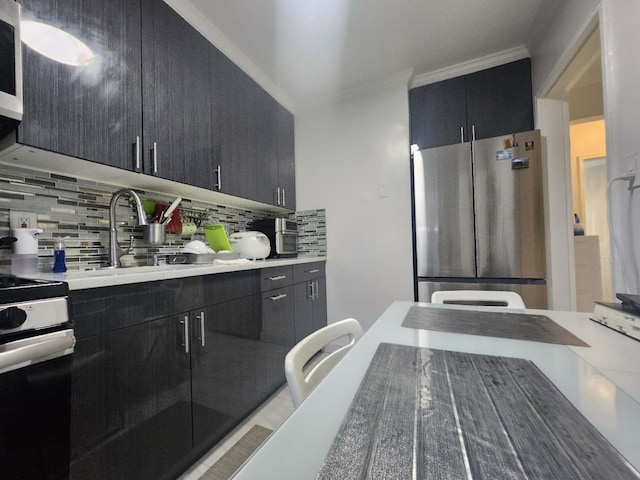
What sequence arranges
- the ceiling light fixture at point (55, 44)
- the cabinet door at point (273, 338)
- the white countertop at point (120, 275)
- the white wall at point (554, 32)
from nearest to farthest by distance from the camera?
the white countertop at point (120, 275)
the ceiling light fixture at point (55, 44)
the white wall at point (554, 32)
the cabinet door at point (273, 338)

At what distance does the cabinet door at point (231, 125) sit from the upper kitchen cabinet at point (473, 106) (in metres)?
1.39

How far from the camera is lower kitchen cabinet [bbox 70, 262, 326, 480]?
854mm

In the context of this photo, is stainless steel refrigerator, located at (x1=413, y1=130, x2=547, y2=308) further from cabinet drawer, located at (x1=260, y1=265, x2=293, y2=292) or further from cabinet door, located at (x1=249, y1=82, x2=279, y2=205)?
cabinet door, located at (x1=249, y1=82, x2=279, y2=205)

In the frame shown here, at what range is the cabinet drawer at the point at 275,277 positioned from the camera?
1688 mm

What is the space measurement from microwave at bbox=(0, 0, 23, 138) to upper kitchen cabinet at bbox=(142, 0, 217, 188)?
45cm

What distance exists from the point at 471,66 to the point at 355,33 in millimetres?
1025

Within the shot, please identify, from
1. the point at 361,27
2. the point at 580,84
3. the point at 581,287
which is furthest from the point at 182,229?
the point at 580,84

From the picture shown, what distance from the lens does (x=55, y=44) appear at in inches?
40.4

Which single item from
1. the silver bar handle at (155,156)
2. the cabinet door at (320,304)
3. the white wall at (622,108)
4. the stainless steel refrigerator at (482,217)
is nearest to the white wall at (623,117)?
the white wall at (622,108)

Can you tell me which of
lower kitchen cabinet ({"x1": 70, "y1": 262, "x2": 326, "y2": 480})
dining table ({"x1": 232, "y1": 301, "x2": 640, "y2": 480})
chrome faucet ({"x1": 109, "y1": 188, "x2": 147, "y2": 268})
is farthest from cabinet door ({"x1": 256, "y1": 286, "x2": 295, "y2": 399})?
dining table ({"x1": 232, "y1": 301, "x2": 640, "y2": 480})

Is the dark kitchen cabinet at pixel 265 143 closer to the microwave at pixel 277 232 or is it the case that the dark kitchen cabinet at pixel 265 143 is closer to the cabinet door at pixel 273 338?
the microwave at pixel 277 232

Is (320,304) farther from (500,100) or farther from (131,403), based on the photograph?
(500,100)

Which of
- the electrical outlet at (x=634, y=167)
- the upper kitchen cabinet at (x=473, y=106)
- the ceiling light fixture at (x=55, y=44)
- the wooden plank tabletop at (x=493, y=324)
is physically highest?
the upper kitchen cabinet at (x=473, y=106)

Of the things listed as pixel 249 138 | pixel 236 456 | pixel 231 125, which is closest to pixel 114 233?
A: pixel 231 125
